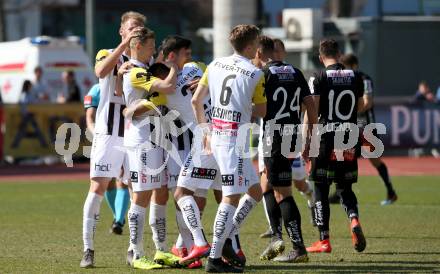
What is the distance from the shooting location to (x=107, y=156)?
11.4 meters

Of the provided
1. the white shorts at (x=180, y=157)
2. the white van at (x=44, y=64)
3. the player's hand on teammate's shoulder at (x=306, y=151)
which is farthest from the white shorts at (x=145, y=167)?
the white van at (x=44, y=64)

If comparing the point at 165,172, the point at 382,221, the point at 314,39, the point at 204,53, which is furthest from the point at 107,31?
the point at 165,172

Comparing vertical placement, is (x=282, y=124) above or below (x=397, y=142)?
above

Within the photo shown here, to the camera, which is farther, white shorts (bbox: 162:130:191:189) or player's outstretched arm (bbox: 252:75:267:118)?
white shorts (bbox: 162:130:191:189)

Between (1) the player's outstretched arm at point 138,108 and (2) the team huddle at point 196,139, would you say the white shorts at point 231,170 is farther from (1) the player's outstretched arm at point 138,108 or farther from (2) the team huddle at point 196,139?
(1) the player's outstretched arm at point 138,108

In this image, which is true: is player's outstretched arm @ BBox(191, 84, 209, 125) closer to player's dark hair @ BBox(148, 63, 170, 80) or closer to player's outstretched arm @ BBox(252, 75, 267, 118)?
player's outstretched arm @ BBox(252, 75, 267, 118)

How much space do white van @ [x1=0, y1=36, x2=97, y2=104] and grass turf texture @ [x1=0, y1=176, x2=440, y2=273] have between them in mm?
10478

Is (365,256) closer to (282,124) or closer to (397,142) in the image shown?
(282,124)

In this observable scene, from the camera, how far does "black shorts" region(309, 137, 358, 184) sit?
13.0 meters

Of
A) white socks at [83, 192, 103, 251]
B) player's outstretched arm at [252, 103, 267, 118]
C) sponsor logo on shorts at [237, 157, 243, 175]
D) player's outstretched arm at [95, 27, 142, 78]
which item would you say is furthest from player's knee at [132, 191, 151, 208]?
player's outstretched arm at [252, 103, 267, 118]

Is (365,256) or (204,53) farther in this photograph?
(204,53)

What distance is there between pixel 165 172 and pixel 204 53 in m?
33.2

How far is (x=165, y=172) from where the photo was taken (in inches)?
448

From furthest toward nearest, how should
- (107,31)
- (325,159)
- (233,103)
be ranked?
(107,31) → (325,159) → (233,103)
